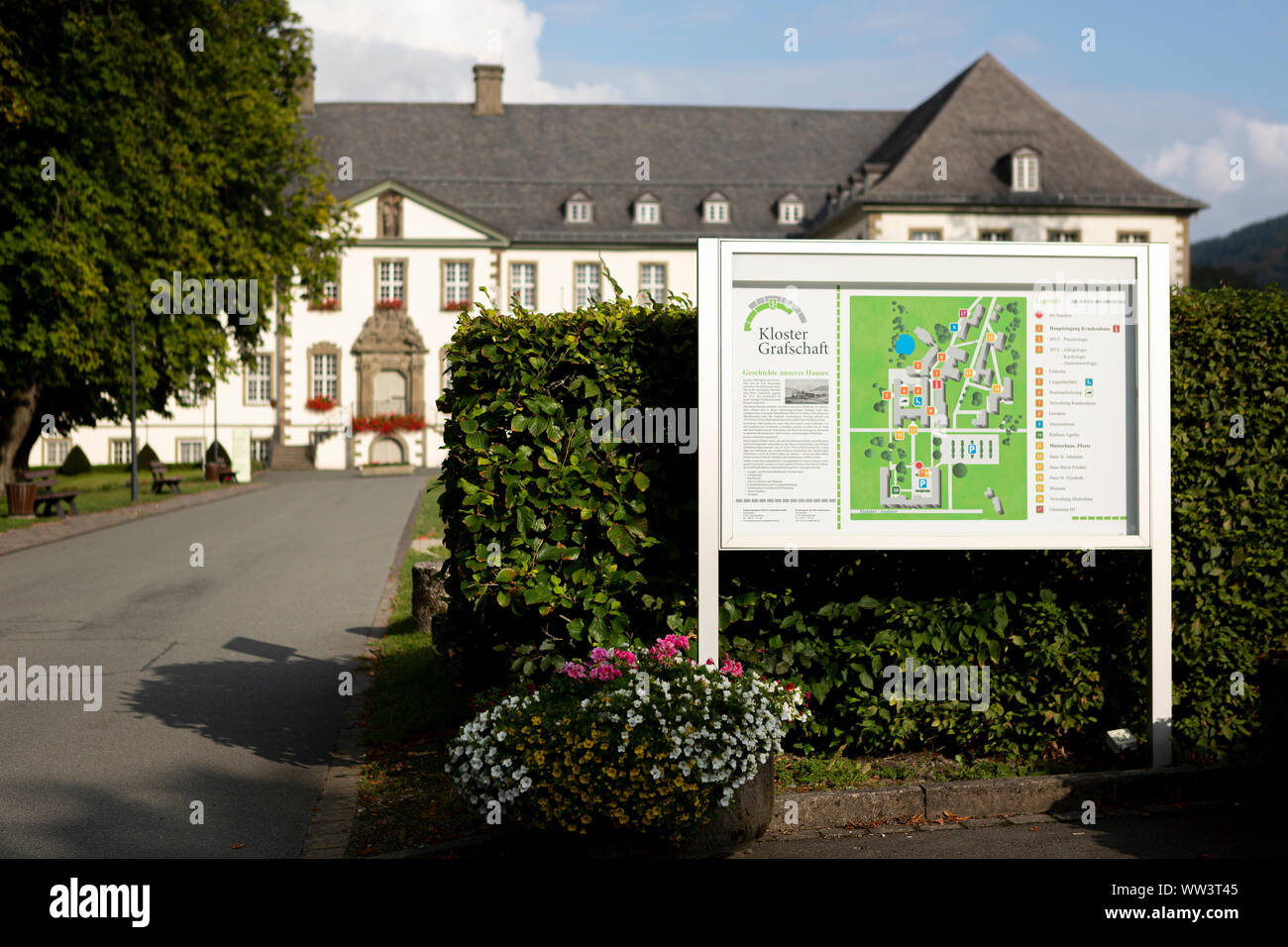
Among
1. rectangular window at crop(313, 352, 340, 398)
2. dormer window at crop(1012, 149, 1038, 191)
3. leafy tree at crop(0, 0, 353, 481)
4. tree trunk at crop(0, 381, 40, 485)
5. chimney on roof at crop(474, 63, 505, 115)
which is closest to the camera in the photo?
leafy tree at crop(0, 0, 353, 481)

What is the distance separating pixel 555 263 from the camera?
2154 inches

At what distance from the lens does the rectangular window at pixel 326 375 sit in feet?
172

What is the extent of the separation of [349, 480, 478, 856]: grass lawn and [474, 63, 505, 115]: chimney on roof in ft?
174

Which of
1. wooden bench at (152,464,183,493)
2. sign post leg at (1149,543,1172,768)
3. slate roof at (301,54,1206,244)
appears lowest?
sign post leg at (1149,543,1172,768)

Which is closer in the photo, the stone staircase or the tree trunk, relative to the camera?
the tree trunk

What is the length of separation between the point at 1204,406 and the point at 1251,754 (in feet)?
5.79

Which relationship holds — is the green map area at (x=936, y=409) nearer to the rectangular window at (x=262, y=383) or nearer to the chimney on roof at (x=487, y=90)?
the rectangular window at (x=262, y=383)

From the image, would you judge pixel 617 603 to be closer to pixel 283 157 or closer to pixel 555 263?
A: pixel 283 157

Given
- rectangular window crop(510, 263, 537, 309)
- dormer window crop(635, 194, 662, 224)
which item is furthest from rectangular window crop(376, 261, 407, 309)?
dormer window crop(635, 194, 662, 224)

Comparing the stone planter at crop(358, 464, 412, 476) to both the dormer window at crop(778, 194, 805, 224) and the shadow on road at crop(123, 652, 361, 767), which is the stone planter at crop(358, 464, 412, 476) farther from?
the shadow on road at crop(123, 652, 361, 767)

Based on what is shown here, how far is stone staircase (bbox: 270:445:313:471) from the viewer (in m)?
49.6

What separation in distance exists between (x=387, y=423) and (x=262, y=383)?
7.15m

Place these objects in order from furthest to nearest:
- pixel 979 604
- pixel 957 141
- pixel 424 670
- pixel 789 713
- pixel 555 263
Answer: pixel 555 263
pixel 957 141
pixel 424 670
pixel 979 604
pixel 789 713

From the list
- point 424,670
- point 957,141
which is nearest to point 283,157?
point 424,670
